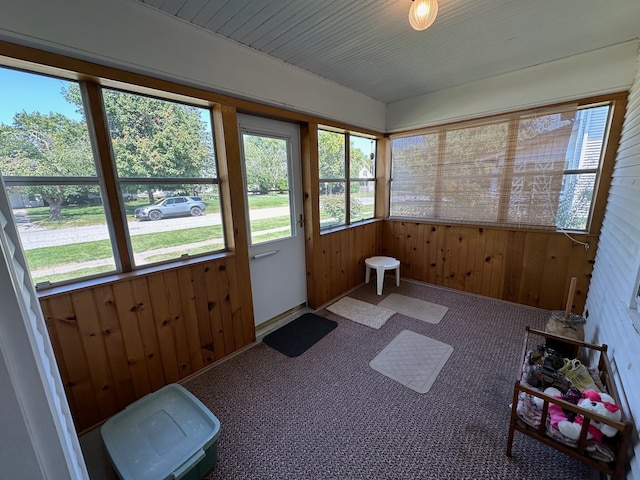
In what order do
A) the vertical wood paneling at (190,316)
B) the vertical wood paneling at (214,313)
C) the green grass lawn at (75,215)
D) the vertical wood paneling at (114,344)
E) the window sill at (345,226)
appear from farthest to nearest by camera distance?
the window sill at (345,226)
the vertical wood paneling at (214,313)
the vertical wood paneling at (190,316)
the vertical wood paneling at (114,344)
the green grass lawn at (75,215)

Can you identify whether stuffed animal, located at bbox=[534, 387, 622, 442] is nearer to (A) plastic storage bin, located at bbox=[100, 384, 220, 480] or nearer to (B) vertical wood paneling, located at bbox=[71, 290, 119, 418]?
(A) plastic storage bin, located at bbox=[100, 384, 220, 480]

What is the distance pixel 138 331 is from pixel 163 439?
680mm

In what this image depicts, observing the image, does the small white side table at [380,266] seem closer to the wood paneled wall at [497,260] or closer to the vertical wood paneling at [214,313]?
the wood paneled wall at [497,260]

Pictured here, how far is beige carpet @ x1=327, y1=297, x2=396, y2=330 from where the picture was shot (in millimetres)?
2700

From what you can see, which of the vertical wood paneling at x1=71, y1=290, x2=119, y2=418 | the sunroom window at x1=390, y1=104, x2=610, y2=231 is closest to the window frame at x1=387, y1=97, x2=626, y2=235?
the sunroom window at x1=390, y1=104, x2=610, y2=231

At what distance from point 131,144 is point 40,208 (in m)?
0.59

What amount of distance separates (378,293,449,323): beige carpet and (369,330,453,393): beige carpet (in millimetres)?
380

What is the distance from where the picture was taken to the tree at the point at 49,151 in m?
1.28

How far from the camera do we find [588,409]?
1.15 meters

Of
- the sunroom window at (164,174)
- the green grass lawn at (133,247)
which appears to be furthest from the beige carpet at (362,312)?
the sunroom window at (164,174)

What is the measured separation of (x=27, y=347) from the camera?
0.45m

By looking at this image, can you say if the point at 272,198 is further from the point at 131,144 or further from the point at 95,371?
the point at 95,371

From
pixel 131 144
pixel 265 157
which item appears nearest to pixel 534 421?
pixel 265 157

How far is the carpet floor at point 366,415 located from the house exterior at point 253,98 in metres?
0.47
